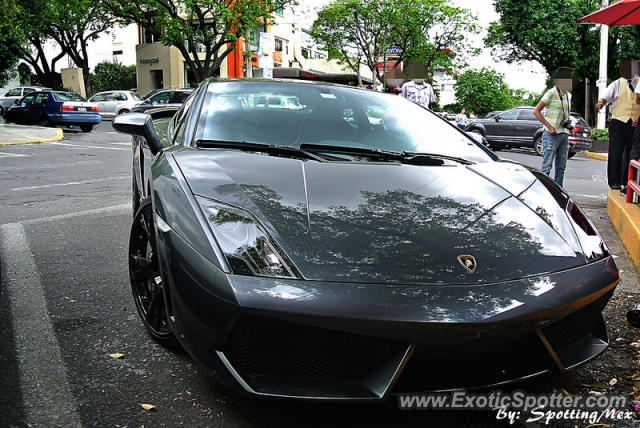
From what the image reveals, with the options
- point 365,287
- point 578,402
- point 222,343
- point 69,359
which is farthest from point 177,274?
point 578,402

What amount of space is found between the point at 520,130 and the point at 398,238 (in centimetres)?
1656

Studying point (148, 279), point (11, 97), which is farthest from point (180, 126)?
point (11, 97)

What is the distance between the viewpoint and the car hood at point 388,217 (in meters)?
1.91

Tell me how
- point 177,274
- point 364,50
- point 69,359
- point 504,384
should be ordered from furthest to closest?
point 364,50 → point 69,359 → point 177,274 → point 504,384

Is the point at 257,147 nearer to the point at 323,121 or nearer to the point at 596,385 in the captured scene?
the point at 323,121

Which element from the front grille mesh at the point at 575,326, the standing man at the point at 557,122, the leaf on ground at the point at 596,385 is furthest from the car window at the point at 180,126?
the standing man at the point at 557,122

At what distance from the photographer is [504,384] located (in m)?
1.83

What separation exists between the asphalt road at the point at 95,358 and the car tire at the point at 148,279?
0.10 m

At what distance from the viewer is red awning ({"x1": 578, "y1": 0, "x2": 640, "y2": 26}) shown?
609cm

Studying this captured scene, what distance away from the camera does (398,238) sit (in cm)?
204

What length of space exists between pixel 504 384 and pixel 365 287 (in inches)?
21.3

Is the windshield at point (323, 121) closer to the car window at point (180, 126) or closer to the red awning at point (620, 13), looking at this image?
the car window at point (180, 126)

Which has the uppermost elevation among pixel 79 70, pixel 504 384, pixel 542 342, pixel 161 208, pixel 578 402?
pixel 79 70

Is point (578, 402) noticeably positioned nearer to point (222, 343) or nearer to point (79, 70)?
point (222, 343)
